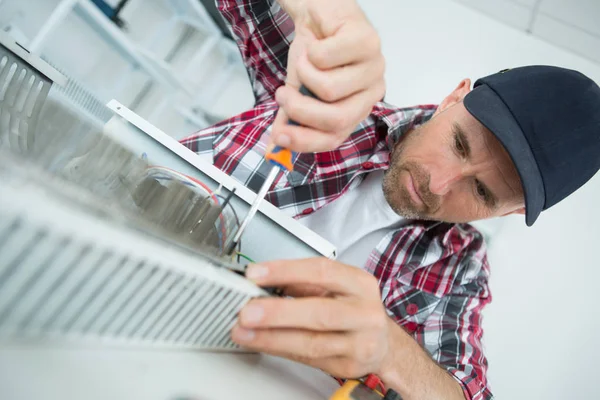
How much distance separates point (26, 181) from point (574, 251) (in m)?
1.82

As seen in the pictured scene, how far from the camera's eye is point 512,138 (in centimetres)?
83

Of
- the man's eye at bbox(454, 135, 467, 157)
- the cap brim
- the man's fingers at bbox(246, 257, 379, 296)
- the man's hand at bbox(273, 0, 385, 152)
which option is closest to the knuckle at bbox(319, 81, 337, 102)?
the man's hand at bbox(273, 0, 385, 152)

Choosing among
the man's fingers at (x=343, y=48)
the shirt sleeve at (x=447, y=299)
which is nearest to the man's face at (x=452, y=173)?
the shirt sleeve at (x=447, y=299)

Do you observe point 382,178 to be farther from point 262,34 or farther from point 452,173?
point 262,34

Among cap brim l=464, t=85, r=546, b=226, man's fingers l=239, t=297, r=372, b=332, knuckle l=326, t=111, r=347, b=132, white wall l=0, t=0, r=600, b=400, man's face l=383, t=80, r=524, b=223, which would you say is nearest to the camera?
man's fingers l=239, t=297, r=372, b=332

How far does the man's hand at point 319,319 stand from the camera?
0.40 m

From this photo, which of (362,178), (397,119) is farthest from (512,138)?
(362,178)

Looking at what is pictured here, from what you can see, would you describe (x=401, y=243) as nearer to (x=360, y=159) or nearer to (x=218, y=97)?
(x=360, y=159)

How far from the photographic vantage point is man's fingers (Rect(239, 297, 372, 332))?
15.6 inches

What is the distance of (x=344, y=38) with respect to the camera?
1.58ft

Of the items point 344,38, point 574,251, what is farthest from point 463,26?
point 344,38

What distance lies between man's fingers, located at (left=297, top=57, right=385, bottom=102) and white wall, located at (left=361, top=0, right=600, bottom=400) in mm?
1328

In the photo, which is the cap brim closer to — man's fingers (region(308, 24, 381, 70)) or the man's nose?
the man's nose

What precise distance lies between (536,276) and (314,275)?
4.74 feet
